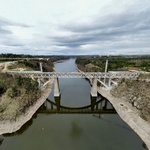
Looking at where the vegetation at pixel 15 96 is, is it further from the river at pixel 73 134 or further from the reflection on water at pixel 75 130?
the reflection on water at pixel 75 130

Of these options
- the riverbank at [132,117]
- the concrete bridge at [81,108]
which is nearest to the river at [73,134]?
the riverbank at [132,117]

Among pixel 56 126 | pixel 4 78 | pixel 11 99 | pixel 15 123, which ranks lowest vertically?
pixel 56 126

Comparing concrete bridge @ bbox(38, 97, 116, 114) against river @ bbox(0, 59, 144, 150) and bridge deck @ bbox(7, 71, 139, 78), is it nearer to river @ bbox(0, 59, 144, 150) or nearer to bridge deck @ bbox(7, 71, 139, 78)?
river @ bbox(0, 59, 144, 150)

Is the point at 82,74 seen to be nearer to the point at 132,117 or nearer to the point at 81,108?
the point at 81,108

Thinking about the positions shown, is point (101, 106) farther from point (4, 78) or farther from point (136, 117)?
point (4, 78)

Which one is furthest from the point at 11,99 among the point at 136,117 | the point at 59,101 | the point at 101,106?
the point at 136,117

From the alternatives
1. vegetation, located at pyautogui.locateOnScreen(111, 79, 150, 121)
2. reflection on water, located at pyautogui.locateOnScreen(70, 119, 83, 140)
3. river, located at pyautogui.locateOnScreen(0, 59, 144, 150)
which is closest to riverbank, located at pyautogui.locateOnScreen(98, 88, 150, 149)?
river, located at pyautogui.locateOnScreen(0, 59, 144, 150)
